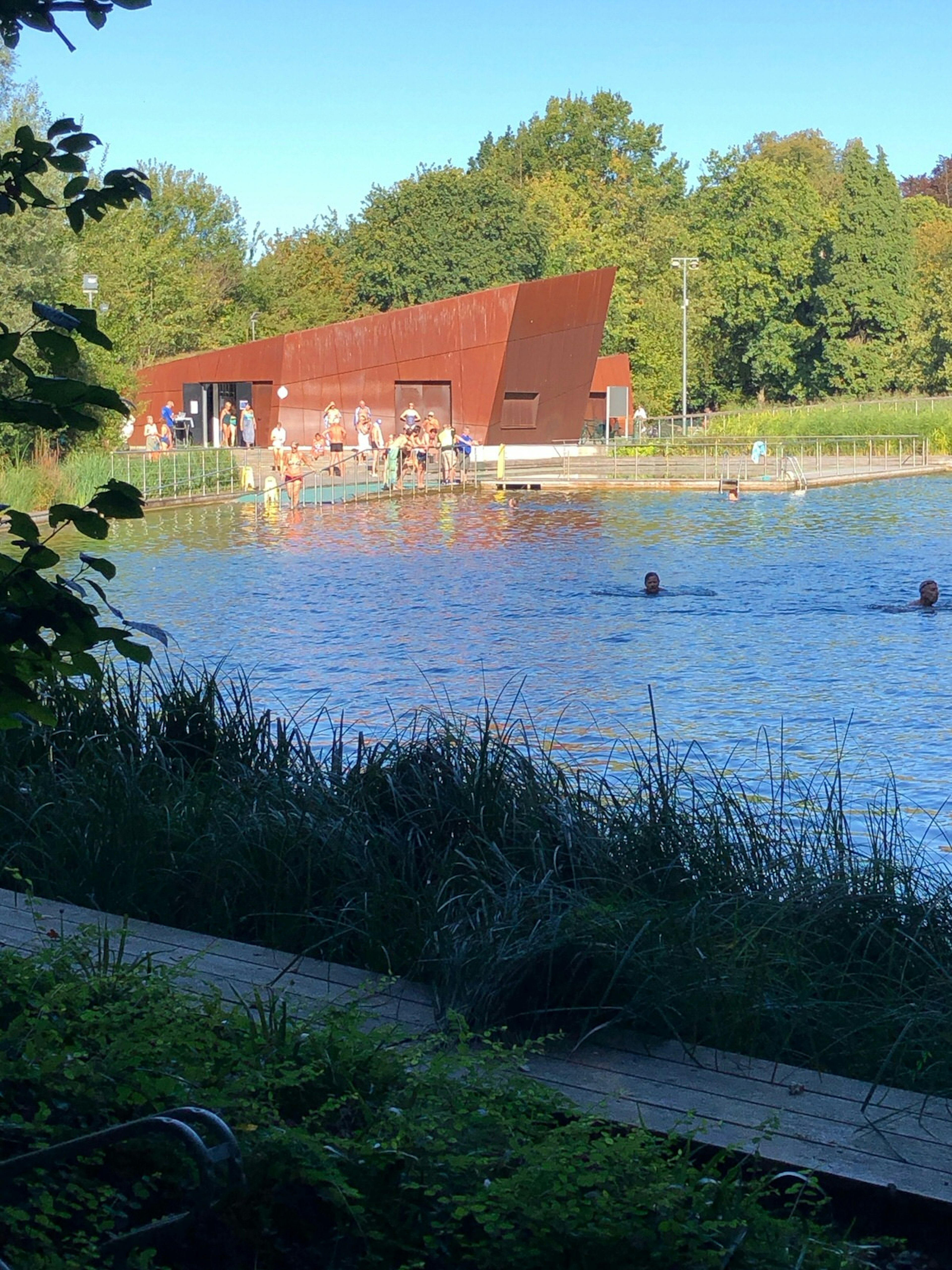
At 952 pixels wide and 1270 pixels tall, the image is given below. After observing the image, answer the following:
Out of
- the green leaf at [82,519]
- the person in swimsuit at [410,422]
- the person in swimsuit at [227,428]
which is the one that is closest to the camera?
the green leaf at [82,519]

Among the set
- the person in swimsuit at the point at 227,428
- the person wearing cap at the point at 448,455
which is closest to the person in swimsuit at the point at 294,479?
the person wearing cap at the point at 448,455

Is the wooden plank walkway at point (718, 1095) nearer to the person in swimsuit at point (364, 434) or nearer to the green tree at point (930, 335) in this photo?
the person in swimsuit at point (364, 434)

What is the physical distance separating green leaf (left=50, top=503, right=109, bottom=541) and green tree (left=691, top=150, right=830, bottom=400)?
80.2m

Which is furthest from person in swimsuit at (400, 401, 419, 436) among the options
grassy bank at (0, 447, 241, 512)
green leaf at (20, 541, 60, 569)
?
green leaf at (20, 541, 60, 569)

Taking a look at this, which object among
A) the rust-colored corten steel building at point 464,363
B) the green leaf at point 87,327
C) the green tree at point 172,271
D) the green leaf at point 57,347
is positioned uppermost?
the green tree at point 172,271

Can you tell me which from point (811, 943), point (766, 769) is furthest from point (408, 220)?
point (811, 943)

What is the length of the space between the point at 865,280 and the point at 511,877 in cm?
7643

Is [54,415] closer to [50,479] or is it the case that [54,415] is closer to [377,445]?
[50,479]

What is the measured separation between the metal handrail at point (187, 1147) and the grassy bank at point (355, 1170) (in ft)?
0.71

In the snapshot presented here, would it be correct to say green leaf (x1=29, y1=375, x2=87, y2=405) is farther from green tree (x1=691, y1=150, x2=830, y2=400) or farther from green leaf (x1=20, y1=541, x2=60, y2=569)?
green tree (x1=691, y1=150, x2=830, y2=400)

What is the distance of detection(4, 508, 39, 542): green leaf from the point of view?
2.74 meters

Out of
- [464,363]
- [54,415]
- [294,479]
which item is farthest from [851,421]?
[54,415]

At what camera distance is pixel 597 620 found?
18125mm

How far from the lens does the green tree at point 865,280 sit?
75.5 m
